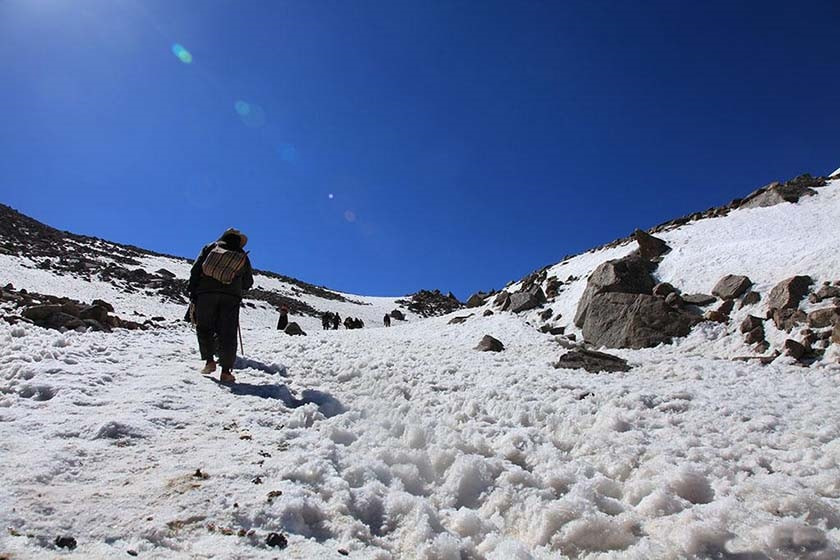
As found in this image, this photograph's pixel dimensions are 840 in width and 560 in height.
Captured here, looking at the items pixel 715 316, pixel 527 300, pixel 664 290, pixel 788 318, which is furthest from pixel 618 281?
pixel 527 300

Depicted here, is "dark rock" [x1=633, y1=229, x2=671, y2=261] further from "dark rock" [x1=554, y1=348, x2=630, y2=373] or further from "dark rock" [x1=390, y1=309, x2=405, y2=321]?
"dark rock" [x1=390, y1=309, x2=405, y2=321]

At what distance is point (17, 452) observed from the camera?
4.00m

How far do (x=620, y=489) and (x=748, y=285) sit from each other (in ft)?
36.5

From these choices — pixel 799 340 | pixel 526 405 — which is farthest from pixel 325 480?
pixel 799 340

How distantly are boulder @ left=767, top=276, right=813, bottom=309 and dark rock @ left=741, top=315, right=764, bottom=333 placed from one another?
1.64 feet

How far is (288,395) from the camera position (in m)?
6.97

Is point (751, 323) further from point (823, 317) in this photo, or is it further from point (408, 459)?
point (408, 459)

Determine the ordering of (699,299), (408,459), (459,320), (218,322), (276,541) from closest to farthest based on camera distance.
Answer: (276,541)
(408,459)
(218,322)
(699,299)
(459,320)

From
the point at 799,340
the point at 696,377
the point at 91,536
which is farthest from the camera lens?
the point at 799,340

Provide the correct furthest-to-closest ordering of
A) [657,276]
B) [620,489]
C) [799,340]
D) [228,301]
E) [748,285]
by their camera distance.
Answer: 1. [657,276]
2. [748,285]
3. [799,340]
4. [228,301]
5. [620,489]

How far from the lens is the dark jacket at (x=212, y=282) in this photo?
803 cm

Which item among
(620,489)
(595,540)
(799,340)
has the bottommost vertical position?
(595,540)

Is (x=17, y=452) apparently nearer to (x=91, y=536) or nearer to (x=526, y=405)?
(x=91, y=536)

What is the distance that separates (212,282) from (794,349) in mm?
10538
